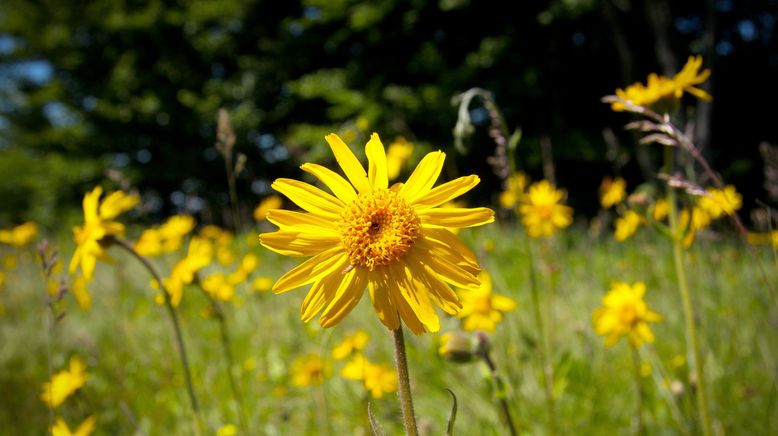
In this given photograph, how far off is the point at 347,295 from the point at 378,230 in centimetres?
13

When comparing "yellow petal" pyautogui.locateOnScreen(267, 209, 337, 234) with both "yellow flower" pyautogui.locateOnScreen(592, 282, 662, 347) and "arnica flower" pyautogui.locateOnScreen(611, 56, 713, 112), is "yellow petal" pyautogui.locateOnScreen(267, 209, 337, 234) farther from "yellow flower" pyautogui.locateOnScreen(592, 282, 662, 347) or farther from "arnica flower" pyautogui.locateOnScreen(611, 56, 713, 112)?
"yellow flower" pyautogui.locateOnScreen(592, 282, 662, 347)

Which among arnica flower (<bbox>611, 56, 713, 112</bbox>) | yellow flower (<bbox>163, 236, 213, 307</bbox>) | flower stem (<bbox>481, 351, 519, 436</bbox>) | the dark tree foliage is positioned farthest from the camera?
the dark tree foliage

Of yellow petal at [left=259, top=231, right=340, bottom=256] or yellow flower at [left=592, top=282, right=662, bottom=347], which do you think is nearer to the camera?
yellow petal at [left=259, top=231, right=340, bottom=256]

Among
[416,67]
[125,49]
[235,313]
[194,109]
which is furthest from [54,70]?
[235,313]

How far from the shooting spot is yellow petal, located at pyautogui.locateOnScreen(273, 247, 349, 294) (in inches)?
35.3

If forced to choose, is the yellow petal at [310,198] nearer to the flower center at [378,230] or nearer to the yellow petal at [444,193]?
the flower center at [378,230]

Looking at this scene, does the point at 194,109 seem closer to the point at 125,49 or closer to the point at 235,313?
the point at 125,49

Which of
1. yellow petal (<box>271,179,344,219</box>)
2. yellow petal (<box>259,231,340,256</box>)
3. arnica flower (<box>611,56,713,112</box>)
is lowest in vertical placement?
yellow petal (<box>259,231,340,256</box>)

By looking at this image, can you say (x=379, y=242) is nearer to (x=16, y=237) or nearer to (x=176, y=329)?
(x=176, y=329)

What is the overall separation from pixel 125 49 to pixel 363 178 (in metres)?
18.4

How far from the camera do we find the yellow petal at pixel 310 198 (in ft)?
3.04

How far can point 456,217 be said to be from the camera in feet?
2.98

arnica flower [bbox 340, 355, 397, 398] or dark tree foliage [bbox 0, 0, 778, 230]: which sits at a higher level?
dark tree foliage [bbox 0, 0, 778, 230]

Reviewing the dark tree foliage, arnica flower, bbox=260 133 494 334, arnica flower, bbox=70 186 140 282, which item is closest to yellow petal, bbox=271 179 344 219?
arnica flower, bbox=260 133 494 334
